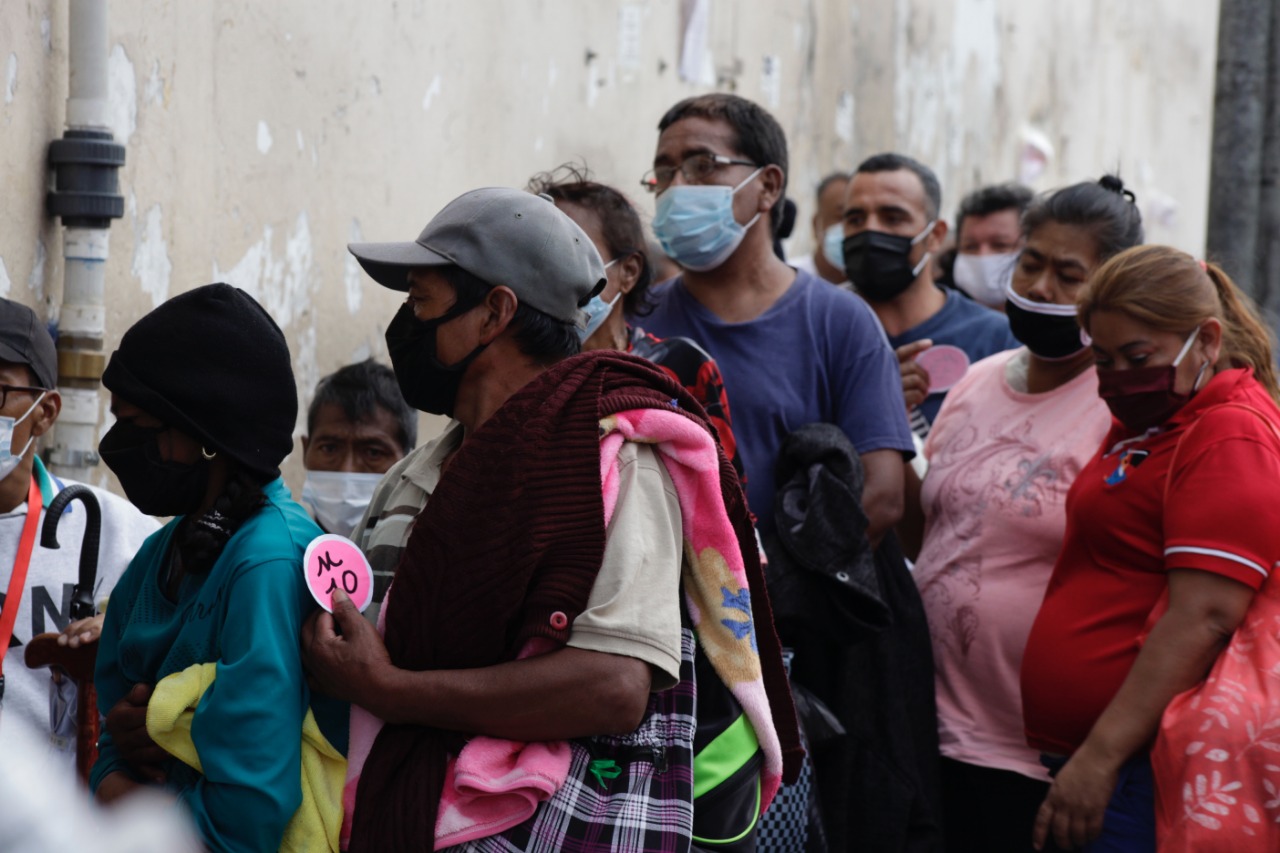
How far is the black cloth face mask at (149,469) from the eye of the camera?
90.3 inches

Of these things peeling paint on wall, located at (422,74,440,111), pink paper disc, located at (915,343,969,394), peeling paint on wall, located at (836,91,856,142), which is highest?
peeling paint on wall, located at (836,91,856,142)

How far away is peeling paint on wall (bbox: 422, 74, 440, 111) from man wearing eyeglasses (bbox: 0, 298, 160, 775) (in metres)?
2.00

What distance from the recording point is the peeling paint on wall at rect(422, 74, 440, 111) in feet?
15.8

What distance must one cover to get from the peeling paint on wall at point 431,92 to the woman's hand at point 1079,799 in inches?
111

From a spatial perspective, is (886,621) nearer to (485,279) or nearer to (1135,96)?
(485,279)

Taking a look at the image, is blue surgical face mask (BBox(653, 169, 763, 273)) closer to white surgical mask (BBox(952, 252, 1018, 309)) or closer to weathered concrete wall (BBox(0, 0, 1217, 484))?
weathered concrete wall (BBox(0, 0, 1217, 484))

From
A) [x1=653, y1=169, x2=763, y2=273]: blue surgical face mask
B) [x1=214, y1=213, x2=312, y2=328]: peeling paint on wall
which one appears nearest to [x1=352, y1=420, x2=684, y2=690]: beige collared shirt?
[x1=653, y1=169, x2=763, y2=273]: blue surgical face mask

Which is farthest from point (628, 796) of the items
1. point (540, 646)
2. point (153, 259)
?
point (153, 259)

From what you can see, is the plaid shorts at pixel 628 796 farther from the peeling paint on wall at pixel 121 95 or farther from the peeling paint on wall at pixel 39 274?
the peeling paint on wall at pixel 121 95

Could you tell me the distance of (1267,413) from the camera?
10.0 ft

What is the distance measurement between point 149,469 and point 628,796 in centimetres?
85

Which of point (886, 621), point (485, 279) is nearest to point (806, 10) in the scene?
point (886, 621)

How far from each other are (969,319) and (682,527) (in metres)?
2.62

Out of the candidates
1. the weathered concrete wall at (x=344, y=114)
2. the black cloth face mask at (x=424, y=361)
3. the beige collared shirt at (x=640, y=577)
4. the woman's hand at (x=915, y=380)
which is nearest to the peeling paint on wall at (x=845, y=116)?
the weathered concrete wall at (x=344, y=114)
